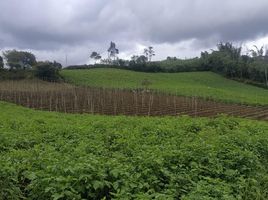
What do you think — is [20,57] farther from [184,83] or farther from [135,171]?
[135,171]

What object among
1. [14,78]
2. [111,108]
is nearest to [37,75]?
[14,78]

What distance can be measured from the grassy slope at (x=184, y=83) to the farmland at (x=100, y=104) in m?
9.61

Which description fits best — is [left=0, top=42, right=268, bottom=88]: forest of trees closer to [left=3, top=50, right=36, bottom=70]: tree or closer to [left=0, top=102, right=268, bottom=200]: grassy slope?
[left=3, top=50, right=36, bottom=70]: tree

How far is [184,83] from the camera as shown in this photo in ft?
260

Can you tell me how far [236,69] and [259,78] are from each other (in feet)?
17.8

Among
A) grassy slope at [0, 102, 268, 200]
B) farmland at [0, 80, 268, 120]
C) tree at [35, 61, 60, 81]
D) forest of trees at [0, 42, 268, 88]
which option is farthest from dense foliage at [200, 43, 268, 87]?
grassy slope at [0, 102, 268, 200]

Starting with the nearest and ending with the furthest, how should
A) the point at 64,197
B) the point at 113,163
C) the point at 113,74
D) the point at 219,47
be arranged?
1. the point at 64,197
2. the point at 113,163
3. the point at 113,74
4. the point at 219,47

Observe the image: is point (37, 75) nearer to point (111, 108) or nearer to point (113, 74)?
point (113, 74)

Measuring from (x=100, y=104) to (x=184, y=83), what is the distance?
38.8 metres

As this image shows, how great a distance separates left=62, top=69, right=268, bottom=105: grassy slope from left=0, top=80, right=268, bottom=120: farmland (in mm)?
9606

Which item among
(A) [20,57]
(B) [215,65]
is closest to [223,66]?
(B) [215,65]

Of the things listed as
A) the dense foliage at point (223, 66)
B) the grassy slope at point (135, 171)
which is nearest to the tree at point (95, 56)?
the dense foliage at point (223, 66)

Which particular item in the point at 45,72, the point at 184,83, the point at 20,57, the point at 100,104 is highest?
the point at 20,57

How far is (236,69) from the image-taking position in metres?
90.8
